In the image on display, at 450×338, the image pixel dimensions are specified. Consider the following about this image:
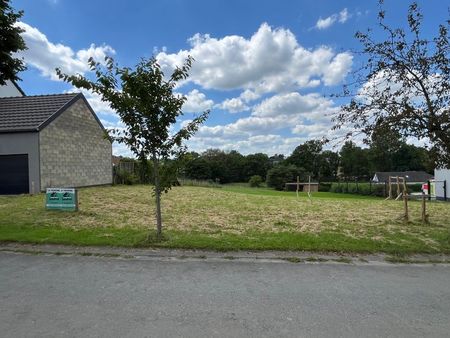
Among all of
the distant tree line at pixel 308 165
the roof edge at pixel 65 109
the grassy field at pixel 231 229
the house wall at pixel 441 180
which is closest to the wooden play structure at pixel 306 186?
the grassy field at pixel 231 229

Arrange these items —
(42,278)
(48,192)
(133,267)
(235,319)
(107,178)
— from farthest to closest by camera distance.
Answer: (107,178) < (48,192) < (133,267) < (42,278) < (235,319)

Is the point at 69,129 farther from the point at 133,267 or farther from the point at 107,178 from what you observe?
the point at 133,267

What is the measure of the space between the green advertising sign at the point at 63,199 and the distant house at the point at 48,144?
720 cm

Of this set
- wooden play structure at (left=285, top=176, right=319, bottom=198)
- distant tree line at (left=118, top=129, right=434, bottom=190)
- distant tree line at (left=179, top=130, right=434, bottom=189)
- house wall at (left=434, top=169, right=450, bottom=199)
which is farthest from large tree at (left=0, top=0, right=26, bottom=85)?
distant tree line at (left=179, top=130, right=434, bottom=189)

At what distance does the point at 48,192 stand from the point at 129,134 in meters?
5.62

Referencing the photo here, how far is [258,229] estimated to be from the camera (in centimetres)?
906

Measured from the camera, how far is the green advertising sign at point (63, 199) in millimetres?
11195

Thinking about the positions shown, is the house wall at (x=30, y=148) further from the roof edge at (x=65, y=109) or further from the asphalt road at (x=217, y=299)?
the asphalt road at (x=217, y=299)

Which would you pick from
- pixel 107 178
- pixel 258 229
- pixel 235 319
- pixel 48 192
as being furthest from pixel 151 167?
pixel 107 178

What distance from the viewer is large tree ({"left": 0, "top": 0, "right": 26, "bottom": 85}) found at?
11844 millimetres

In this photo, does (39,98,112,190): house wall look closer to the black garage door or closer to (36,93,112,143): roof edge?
(36,93,112,143): roof edge

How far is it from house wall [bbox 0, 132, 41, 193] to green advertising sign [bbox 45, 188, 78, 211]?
7.20m

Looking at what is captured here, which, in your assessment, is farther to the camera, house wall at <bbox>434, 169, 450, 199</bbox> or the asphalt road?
house wall at <bbox>434, 169, 450, 199</bbox>

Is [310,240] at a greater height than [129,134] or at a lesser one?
lesser
